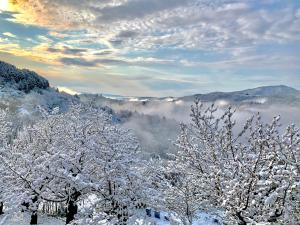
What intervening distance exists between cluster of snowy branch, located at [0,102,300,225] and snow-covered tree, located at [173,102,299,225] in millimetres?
35

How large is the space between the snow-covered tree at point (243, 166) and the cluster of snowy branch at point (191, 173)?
0.12ft

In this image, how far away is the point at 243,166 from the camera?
13.1 m

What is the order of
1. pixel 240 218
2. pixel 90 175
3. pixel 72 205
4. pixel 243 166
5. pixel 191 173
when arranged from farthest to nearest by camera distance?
1. pixel 72 205
2. pixel 90 175
3. pixel 191 173
4. pixel 240 218
5. pixel 243 166

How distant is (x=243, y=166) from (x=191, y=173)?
11.4 feet

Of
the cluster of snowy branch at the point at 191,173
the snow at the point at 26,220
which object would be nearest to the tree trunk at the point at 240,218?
the cluster of snowy branch at the point at 191,173

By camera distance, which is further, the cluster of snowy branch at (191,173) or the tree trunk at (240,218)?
the tree trunk at (240,218)

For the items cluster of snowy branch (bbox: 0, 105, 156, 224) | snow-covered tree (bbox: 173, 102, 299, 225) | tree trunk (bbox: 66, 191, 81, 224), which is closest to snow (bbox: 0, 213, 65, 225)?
tree trunk (bbox: 66, 191, 81, 224)

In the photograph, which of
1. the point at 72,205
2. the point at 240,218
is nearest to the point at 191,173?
the point at 240,218

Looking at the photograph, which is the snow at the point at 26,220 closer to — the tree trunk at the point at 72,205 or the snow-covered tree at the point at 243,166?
the tree trunk at the point at 72,205

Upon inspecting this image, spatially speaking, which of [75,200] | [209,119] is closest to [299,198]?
[209,119]

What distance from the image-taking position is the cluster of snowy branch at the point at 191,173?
505 inches

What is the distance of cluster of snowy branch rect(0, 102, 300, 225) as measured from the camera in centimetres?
1282

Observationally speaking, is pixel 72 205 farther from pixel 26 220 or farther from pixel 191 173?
pixel 26 220

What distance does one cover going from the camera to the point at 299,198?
13.1 metres
